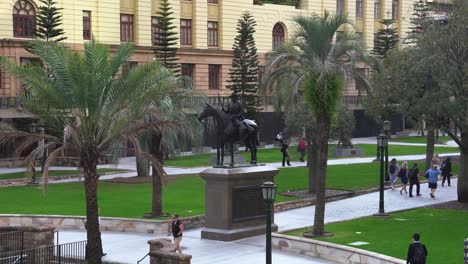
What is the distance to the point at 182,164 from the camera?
144ft

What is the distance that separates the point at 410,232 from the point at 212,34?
38.2m

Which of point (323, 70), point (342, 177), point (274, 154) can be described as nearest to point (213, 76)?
point (274, 154)

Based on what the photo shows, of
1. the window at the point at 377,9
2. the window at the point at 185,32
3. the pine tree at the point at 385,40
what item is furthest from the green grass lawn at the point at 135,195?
the window at the point at 377,9

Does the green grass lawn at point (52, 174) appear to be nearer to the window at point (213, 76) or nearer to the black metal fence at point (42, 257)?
the window at point (213, 76)

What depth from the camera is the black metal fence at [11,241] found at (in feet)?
66.1

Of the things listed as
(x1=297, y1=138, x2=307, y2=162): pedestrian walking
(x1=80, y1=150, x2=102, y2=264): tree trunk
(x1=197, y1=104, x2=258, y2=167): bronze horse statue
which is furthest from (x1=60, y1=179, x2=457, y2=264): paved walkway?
(x1=297, y1=138, x2=307, y2=162): pedestrian walking

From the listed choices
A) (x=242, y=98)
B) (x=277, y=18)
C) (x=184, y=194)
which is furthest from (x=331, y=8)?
(x=184, y=194)

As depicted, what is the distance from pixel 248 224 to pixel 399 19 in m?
52.5

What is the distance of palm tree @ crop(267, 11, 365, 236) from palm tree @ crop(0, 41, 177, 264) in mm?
4343

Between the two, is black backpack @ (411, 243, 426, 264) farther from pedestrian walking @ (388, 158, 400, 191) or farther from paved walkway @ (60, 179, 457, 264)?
pedestrian walking @ (388, 158, 400, 191)

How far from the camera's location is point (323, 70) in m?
20.7

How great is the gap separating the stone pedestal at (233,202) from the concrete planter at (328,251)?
183 centimetres

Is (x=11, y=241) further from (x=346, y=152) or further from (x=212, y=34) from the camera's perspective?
(x=212, y=34)

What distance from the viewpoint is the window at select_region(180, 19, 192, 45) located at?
5503cm
